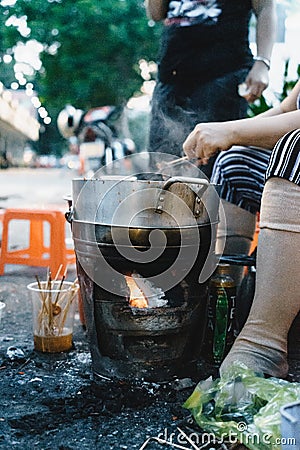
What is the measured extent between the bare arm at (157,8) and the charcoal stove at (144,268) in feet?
4.97

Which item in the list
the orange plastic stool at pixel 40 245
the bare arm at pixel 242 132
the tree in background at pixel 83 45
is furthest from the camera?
the tree in background at pixel 83 45

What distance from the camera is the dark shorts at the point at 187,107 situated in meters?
2.89

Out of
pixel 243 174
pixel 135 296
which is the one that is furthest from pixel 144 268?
pixel 243 174

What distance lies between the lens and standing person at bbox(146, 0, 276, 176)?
9.02 ft

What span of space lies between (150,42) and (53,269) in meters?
10.8

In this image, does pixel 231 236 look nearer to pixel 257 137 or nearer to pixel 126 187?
pixel 257 137

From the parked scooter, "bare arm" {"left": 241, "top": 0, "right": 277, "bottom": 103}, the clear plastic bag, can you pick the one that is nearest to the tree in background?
the parked scooter

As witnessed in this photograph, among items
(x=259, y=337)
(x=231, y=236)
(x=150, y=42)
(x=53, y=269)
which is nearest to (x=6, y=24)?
(x=150, y=42)

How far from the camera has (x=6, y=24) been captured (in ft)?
39.3

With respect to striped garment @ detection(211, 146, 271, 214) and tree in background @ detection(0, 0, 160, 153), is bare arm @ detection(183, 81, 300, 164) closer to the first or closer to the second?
striped garment @ detection(211, 146, 271, 214)

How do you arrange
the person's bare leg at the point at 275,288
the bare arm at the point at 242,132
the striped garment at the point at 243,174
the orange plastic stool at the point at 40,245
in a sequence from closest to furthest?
the person's bare leg at the point at 275,288, the bare arm at the point at 242,132, the striped garment at the point at 243,174, the orange plastic stool at the point at 40,245

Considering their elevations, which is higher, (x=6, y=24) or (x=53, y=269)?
(x=6, y=24)

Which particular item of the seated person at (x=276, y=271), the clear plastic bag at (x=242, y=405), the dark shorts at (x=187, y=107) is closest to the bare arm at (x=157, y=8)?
the dark shorts at (x=187, y=107)

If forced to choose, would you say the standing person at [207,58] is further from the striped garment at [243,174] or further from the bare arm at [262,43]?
the striped garment at [243,174]
